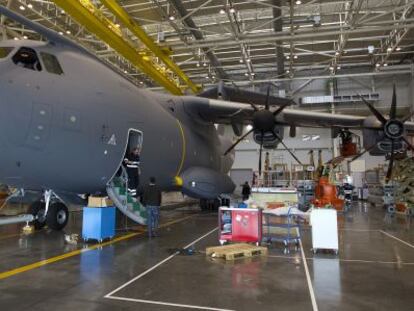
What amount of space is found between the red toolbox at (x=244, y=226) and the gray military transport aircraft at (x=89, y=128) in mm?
2881

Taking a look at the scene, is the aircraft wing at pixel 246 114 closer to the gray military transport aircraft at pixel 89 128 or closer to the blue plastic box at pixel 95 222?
the gray military transport aircraft at pixel 89 128

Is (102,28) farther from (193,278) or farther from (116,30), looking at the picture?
(193,278)

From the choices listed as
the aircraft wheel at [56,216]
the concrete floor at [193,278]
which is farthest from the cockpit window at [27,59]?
the aircraft wheel at [56,216]

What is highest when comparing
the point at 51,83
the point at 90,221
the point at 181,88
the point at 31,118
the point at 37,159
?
the point at 181,88

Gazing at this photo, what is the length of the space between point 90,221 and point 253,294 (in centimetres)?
568

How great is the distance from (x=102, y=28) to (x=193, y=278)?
12532 millimetres

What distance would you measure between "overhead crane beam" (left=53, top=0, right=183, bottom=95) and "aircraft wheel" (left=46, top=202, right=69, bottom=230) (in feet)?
23.8

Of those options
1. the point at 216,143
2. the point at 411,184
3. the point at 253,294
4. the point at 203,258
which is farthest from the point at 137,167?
the point at 411,184

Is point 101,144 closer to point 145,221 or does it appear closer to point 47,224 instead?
point 145,221

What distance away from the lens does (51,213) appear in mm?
11367

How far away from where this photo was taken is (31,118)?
7555 millimetres

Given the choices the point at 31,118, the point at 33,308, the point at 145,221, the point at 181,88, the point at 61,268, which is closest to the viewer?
the point at 33,308

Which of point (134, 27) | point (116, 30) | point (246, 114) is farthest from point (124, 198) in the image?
point (116, 30)

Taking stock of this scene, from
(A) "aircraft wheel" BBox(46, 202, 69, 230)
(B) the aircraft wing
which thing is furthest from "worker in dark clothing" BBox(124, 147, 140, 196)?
(B) the aircraft wing
